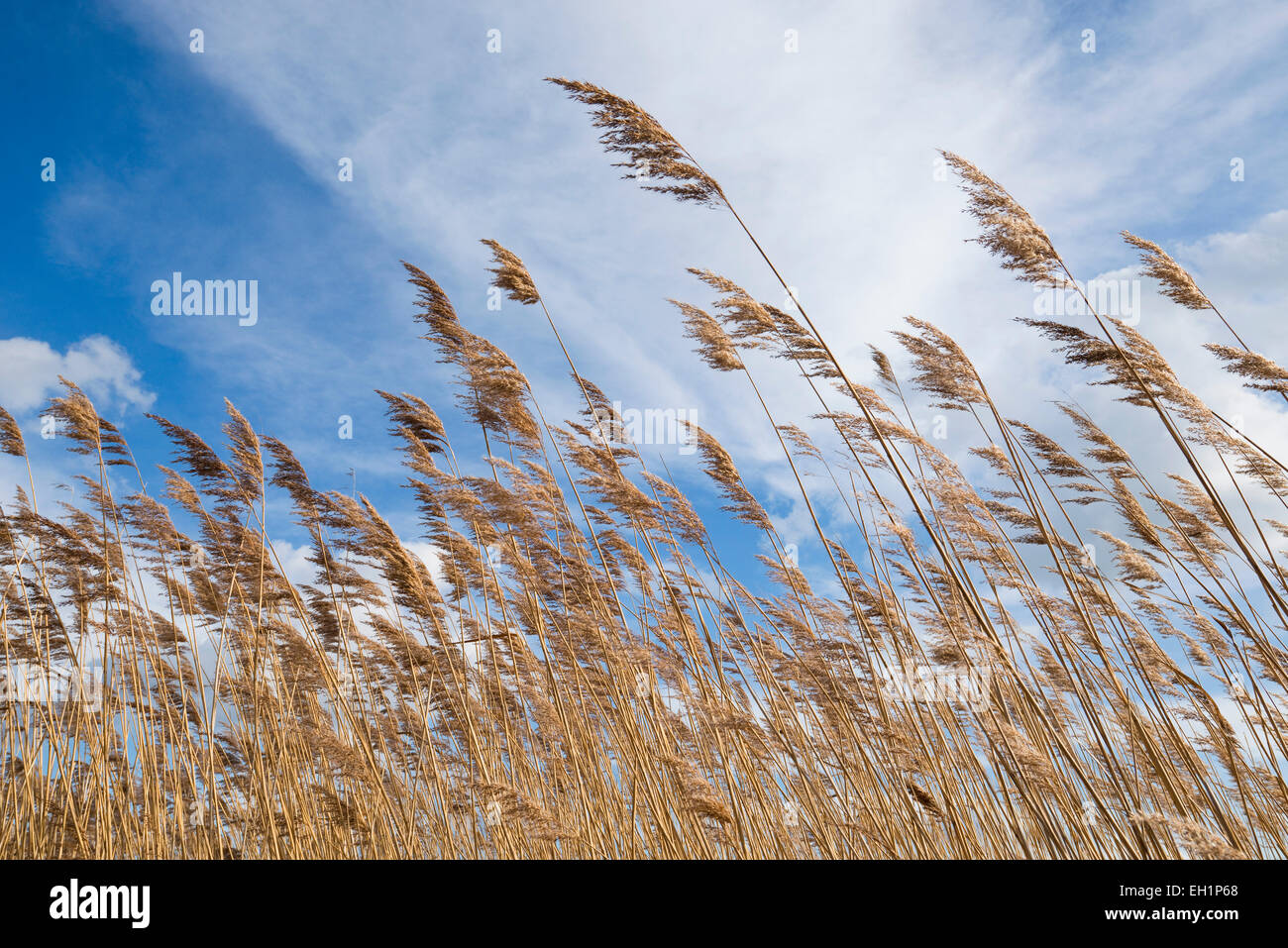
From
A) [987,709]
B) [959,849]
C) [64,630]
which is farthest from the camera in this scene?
[64,630]

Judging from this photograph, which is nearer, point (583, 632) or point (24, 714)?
point (583, 632)

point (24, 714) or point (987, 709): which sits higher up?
point (987, 709)

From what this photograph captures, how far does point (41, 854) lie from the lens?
367 centimetres

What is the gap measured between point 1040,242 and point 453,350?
107 inches

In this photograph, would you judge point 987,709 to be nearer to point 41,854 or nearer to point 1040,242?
point 1040,242

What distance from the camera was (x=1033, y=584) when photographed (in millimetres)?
3555

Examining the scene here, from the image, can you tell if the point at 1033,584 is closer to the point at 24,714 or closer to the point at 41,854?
the point at 41,854

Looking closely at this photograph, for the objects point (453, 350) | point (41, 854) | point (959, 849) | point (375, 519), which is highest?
point (453, 350)
